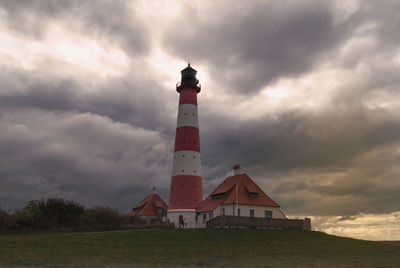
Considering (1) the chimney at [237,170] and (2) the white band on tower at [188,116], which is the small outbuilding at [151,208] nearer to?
(1) the chimney at [237,170]

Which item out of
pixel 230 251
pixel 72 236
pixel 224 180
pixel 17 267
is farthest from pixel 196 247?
pixel 224 180

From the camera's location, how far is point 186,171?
175ft

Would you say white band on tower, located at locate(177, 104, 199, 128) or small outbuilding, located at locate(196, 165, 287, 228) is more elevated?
white band on tower, located at locate(177, 104, 199, 128)

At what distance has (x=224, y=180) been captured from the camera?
56.6 m

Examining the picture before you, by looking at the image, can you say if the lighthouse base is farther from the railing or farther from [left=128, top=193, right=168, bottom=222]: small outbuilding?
[left=128, top=193, right=168, bottom=222]: small outbuilding

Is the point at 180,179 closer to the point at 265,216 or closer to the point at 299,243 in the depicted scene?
the point at 265,216

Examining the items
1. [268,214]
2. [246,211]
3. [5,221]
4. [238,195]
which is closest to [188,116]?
[238,195]

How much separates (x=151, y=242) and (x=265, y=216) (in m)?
20.0

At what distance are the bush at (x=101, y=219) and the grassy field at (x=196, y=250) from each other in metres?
8.47

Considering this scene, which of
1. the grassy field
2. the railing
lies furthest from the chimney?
the grassy field

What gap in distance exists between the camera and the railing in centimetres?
4447

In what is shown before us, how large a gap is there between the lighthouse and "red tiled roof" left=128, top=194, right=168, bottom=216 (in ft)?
44.8

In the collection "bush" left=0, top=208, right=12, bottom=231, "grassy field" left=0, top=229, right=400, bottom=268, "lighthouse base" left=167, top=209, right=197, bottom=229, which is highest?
"lighthouse base" left=167, top=209, right=197, bottom=229

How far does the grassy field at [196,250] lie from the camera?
24312 mm
